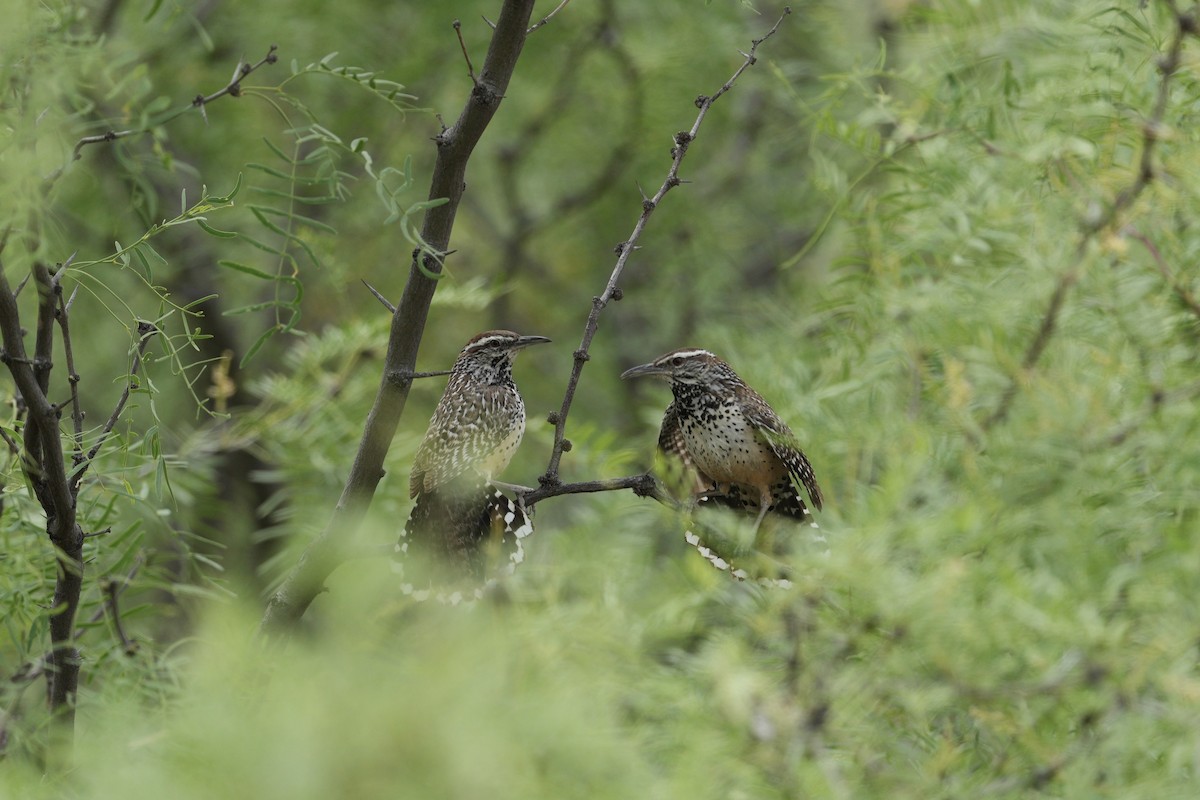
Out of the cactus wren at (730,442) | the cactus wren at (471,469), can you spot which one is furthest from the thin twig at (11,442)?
the cactus wren at (730,442)

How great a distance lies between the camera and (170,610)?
9.57 ft

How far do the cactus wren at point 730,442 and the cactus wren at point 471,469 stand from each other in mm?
428

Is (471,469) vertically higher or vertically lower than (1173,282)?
lower

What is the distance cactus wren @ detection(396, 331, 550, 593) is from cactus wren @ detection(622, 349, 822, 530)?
1.40 feet

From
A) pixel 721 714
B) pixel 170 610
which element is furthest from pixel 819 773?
pixel 170 610

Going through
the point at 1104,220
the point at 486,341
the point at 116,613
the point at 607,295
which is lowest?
the point at 486,341

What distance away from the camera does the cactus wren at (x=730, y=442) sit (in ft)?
11.1

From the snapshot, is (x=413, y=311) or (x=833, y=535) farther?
(x=413, y=311)

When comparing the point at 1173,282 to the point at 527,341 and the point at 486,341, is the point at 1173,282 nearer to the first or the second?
the point at 527,341

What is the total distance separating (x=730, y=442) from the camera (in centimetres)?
352

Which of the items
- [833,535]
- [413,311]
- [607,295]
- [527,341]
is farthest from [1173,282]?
[527,341]

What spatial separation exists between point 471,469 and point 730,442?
2.35ft

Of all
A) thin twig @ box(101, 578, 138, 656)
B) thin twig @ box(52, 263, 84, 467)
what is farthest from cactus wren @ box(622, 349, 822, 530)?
thin twig @ box(52, 263, 84, 467)

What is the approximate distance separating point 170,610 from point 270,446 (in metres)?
0.94
